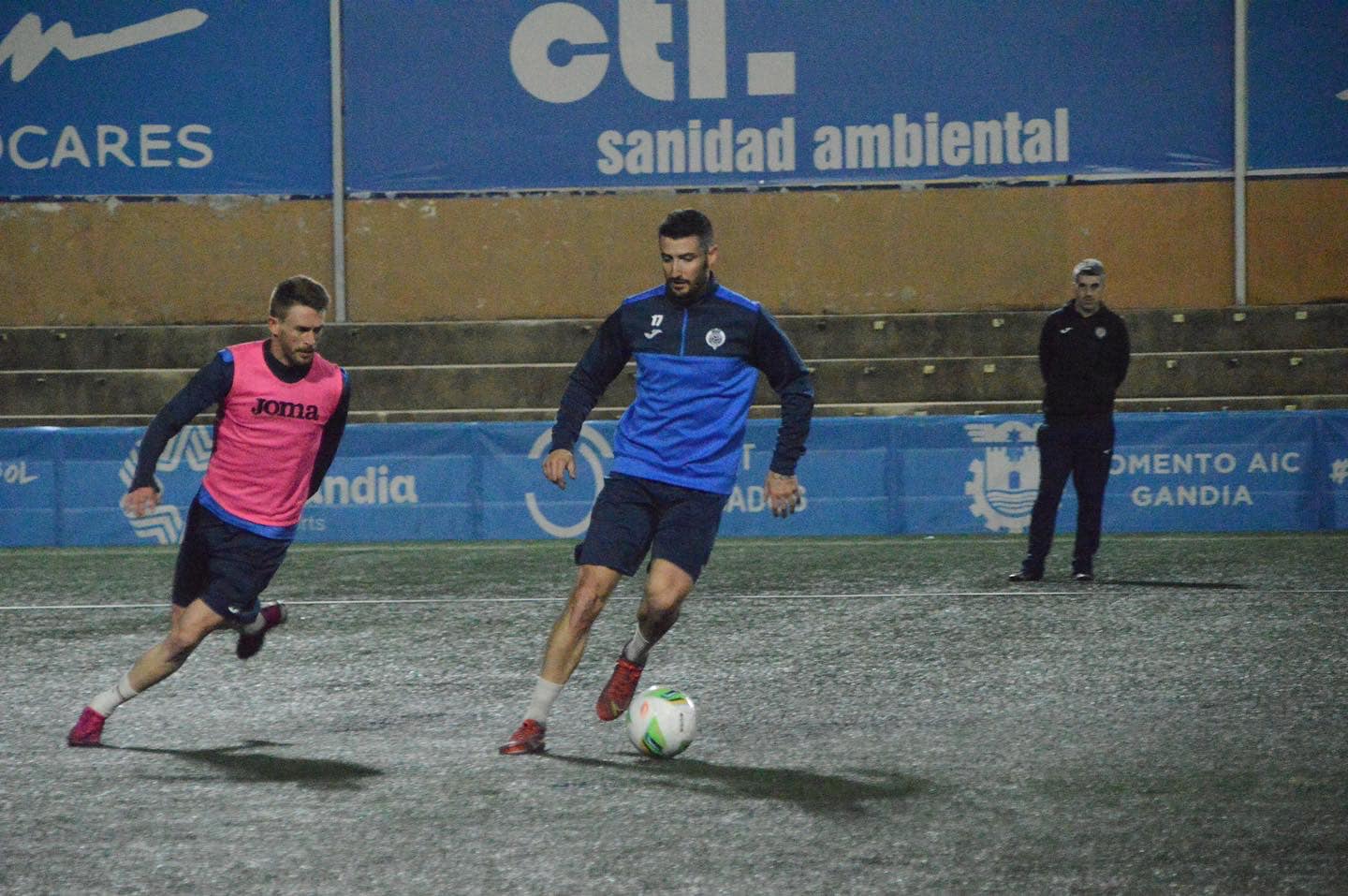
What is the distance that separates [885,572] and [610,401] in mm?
7643

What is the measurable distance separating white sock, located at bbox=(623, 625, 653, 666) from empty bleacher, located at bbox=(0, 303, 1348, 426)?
12.0 metres

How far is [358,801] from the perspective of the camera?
508 centimetres

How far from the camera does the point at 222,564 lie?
6.25 metres

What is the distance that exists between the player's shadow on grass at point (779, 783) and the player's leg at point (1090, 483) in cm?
572

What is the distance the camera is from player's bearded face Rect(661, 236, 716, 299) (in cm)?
591

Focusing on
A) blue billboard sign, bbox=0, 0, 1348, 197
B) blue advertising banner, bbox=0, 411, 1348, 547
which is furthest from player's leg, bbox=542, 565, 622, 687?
blue billboard sign, bbox=0, 0, 1348, 197

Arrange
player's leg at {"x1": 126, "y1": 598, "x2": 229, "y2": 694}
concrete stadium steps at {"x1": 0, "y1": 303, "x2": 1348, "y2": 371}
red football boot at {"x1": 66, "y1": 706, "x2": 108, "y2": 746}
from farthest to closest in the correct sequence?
1. concrete stadium steps at {"x1": 0, "y1": 303, "x2": 1348, "y2": 371}
2. player's leg at {"x1": 126, "y1": 598, "x2": 229, "y2": 694}
3. red football boot at {"x1": 66, "y1": 706, "x2": 108, "y2": 746}

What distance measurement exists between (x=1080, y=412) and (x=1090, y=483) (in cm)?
45

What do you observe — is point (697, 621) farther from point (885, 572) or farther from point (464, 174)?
point (464, 174)

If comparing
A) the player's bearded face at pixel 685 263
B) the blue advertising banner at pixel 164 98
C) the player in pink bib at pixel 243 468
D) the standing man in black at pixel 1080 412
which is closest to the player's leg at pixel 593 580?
the player's bearded face at pixel 685 263

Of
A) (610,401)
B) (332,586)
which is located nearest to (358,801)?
(332,586)

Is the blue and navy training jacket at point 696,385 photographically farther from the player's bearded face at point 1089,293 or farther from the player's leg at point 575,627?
the player's bearded face at point 1089,293

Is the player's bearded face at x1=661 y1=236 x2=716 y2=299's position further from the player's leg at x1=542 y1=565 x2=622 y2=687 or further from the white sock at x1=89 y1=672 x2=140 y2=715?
the white sock at x1=89 y1=672 x2=140 y2=715

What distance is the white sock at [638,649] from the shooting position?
610cm
